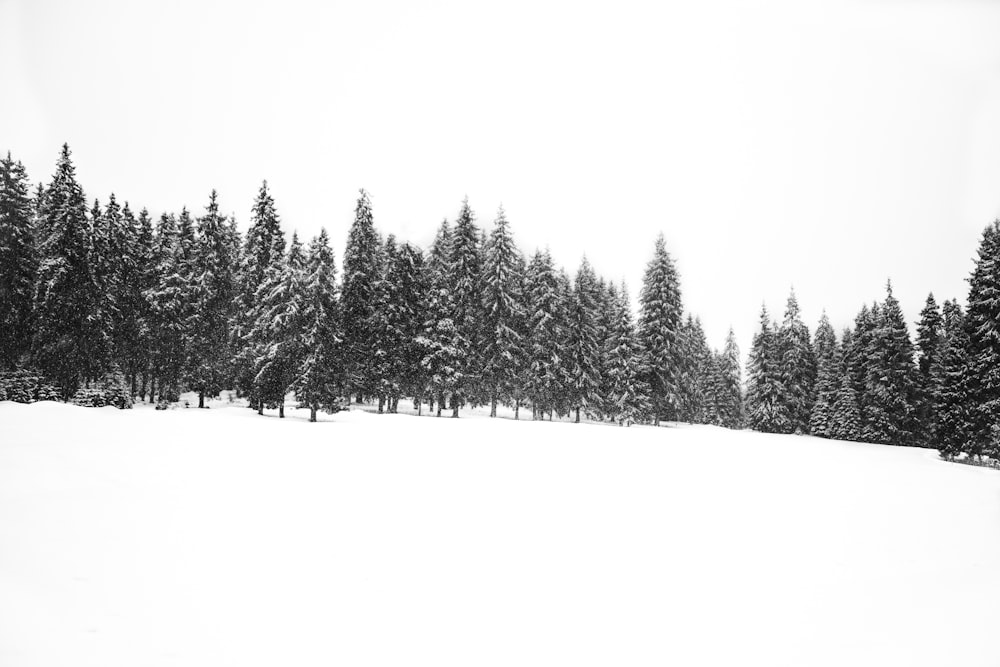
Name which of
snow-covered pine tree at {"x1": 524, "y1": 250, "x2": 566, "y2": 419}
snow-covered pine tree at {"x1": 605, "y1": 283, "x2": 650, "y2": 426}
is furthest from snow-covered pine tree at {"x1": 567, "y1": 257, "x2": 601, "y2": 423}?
snow-covered pine tree at {"x1": 605, "y1": 283, "x2": 650, "y2": 426}

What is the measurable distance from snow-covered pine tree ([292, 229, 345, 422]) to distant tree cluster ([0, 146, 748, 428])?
11 centimetres

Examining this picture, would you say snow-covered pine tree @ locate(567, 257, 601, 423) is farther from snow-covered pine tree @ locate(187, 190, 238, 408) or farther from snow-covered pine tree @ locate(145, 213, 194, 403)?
snow-covered pine tree @ locate(145, 213, 194, 403)

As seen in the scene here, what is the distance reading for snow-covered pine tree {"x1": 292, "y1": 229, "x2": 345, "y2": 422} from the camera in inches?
1303

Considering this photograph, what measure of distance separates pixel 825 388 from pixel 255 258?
5793 centimetres

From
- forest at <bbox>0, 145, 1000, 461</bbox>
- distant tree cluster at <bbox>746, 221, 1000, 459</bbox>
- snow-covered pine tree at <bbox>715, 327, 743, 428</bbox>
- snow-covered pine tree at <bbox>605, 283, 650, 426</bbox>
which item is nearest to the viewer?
distant tree cluster at <bbox>746, 221, 1000, 459</bbox>

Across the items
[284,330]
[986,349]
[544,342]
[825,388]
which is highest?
[544,342]

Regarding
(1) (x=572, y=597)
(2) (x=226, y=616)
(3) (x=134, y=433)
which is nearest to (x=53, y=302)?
(3) (x=134, y=433)

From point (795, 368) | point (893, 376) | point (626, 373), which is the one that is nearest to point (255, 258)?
point (626, 373)

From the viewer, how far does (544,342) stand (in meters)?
43.2

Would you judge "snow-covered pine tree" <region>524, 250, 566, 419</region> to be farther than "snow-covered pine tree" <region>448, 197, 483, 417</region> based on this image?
Yes

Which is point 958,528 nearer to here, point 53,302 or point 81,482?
point 81,482

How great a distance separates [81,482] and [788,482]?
1828cm

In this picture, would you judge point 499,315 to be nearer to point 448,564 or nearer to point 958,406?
point 958,406

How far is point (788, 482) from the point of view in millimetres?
15883
